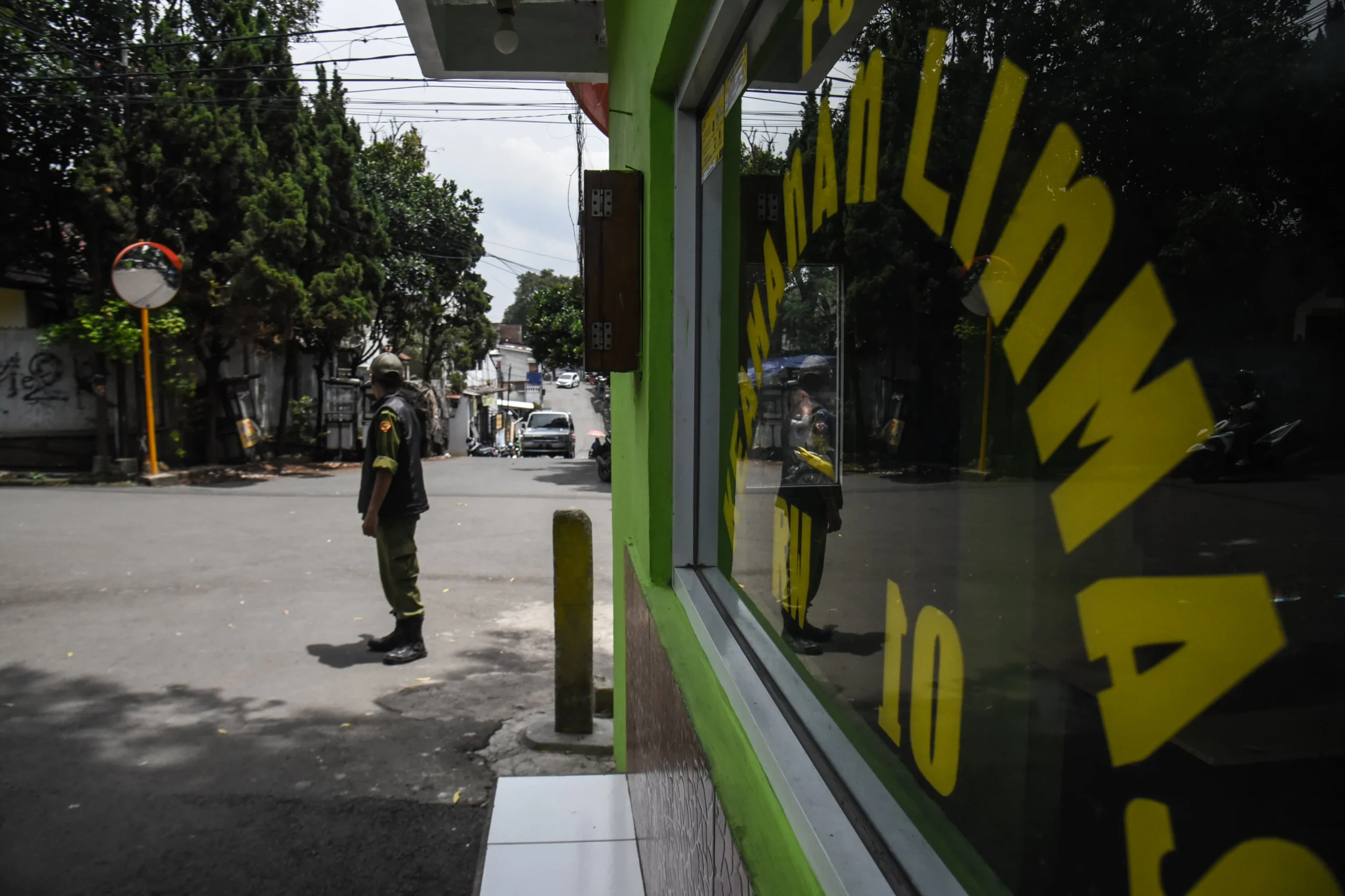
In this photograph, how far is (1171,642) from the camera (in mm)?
715

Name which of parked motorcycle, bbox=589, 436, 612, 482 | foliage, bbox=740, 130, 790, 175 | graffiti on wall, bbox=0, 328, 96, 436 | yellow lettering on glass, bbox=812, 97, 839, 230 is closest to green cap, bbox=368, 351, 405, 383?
foliage, bbox=740, 130, 790, 175

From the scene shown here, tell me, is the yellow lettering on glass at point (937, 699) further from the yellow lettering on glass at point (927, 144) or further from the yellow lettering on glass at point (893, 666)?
the yellow lettering on glass at point (927, 144)

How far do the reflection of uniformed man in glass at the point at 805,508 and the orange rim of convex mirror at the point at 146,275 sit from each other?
14.3 m

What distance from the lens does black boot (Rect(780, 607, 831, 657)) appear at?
1.63 m

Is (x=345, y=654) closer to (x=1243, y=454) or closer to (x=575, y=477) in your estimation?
(x=1243, y=454)

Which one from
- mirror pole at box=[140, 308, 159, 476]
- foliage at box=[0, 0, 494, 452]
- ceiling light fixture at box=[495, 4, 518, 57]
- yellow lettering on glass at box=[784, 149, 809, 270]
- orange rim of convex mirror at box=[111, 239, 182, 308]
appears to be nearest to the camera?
yellow lettering on glass at box=[784, 149, 809, 270]

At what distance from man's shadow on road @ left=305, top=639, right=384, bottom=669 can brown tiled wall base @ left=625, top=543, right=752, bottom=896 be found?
9.43 feet

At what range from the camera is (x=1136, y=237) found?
2.47ft

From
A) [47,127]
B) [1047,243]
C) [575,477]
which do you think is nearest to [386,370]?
[1047,243]

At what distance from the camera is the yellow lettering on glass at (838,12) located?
136 centimetres

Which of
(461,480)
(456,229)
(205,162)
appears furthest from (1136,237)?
(456,229)

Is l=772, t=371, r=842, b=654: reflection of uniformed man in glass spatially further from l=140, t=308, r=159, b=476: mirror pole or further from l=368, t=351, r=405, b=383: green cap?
l=140, t=308, r=159, b=476: mirror pole

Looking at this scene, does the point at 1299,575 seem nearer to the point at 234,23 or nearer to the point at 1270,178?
the point at 1270,178

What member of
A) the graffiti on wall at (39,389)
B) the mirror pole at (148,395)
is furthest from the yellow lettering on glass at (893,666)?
the graffiti on wall at (39,389)
